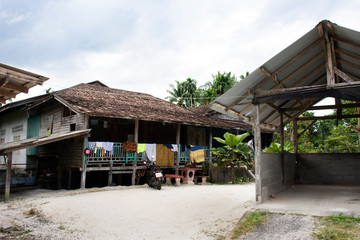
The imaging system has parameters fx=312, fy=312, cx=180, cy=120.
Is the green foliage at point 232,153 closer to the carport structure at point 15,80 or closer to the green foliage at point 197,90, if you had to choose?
the carport structure at point 15,80

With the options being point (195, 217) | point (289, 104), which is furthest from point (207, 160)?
point (195, 217)

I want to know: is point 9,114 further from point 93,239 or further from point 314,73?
point 314,73

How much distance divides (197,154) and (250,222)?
1133 centimetres

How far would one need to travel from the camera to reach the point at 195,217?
7.79m

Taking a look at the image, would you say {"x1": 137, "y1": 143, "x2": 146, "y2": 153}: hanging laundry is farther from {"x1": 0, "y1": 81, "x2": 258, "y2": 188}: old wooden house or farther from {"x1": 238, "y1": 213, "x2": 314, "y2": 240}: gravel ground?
{"x1": 238, "y1": 213, "x2": 314, "y2": 240}: gravel ground

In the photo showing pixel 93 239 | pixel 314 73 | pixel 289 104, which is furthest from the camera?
pixel 289 104

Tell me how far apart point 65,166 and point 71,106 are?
3.51 m

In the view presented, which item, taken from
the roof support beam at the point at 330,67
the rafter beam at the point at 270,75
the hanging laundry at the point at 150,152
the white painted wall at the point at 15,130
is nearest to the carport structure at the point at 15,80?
the rafter beam at the point at 270,75

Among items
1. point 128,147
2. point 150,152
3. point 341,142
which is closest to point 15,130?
point 128,147

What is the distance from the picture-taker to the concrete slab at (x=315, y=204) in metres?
6.65

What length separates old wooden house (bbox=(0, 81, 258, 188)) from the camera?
14.0 m

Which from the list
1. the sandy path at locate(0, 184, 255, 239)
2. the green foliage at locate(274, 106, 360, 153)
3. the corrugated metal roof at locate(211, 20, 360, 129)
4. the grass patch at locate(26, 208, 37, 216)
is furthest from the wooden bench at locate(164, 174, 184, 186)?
the green foliage at locate(274, 106, 360, 153)

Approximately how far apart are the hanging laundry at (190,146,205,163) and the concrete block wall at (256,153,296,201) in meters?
6.46

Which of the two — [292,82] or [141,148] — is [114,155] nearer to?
[141,148]
